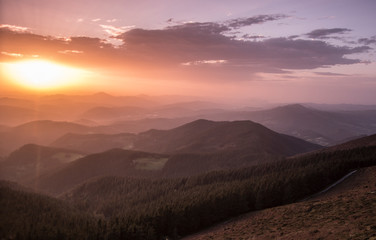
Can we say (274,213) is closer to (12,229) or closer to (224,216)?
(224,216)

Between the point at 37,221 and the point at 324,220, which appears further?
the point at 37,221

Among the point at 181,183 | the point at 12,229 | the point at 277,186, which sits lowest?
the point at 181,183

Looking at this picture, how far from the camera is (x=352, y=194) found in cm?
5272

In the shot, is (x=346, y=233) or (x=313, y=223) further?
(x=313, y=223)

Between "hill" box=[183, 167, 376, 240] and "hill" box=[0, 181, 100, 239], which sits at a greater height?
"hill" box=[183, 167, 376, 240]

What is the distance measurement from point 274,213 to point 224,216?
2686cm

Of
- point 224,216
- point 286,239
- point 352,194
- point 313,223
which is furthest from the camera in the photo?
point 224,216

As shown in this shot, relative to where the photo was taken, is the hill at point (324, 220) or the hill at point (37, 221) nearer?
the hill at point (324, 220)

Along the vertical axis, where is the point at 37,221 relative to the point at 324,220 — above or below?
below

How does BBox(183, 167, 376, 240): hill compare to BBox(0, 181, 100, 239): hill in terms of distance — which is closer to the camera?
BBox(183, 167, 376, 240): hill

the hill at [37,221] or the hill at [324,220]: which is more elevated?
the hill at [324,220]

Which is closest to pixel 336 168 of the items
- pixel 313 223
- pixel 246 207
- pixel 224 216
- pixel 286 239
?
pixel 246 207

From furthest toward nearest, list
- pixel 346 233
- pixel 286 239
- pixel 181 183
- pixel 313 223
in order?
1. pixel 181 183
2. pixel 313 223
3. pixel 286 239
4. pixel 346 233

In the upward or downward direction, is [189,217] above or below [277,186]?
below
